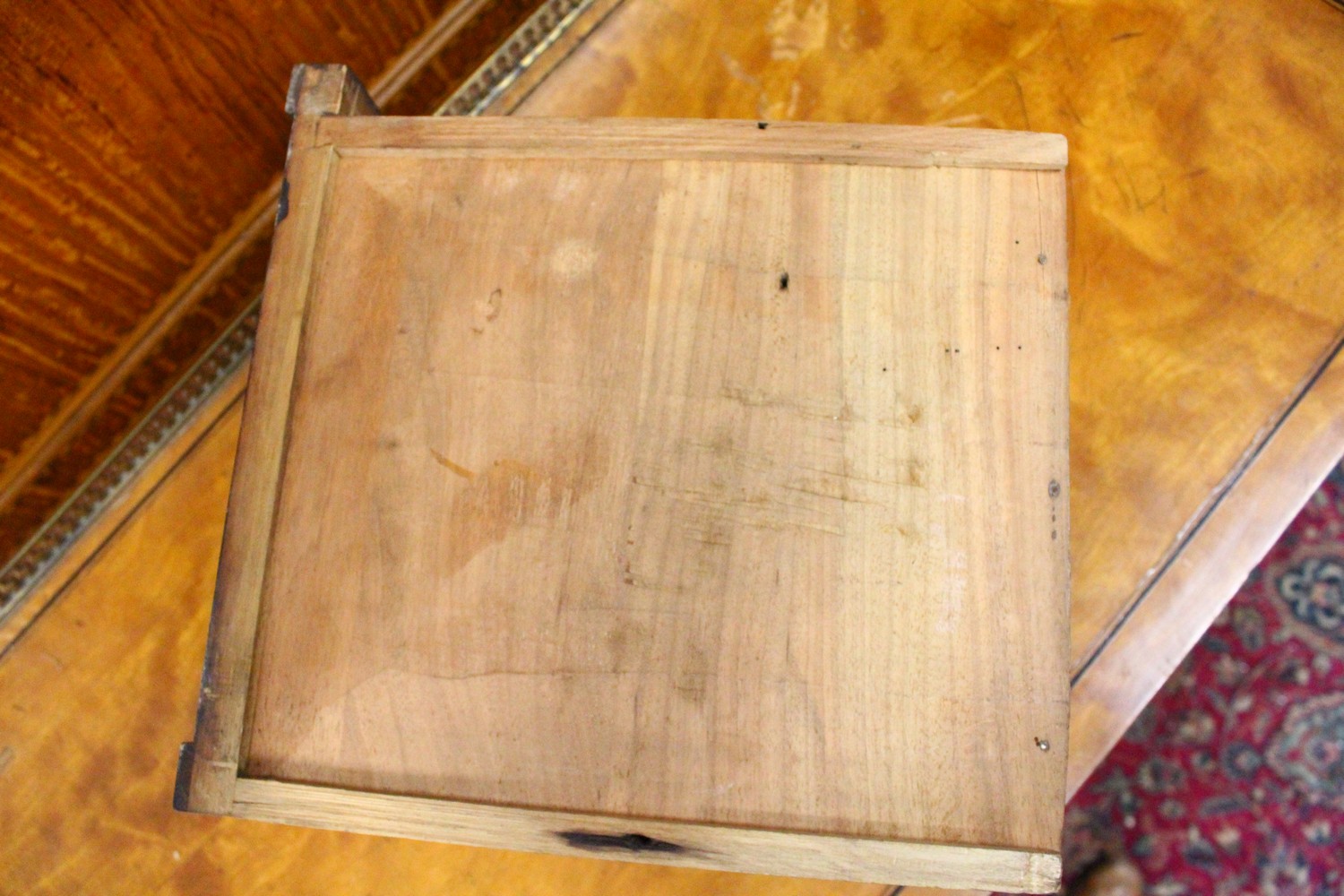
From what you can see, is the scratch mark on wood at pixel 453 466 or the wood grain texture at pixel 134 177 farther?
the wood grain texture at pixel 134 177

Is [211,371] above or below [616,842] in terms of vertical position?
below

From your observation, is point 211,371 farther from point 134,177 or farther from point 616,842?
point 616,842

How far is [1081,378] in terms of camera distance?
1.01m

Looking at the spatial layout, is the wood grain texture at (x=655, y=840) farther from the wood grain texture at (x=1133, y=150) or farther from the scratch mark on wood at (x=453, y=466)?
the wood grain texture at (x=1133, y=150)

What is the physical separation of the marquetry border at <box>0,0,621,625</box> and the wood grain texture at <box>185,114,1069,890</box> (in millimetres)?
422

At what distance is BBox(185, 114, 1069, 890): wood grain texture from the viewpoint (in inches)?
24.9

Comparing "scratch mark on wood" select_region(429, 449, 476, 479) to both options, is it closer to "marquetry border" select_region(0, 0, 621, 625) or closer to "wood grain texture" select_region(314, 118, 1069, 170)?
"wood grain texture" select_region(314, 118, 1069, 170)

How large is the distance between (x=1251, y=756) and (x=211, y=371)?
1.69 m

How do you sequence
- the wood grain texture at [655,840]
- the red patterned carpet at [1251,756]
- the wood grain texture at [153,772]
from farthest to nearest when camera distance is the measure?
the red patterned carpet at [1251,756], the wood grain texture at [153,772], the wood grain texture at [655,840]

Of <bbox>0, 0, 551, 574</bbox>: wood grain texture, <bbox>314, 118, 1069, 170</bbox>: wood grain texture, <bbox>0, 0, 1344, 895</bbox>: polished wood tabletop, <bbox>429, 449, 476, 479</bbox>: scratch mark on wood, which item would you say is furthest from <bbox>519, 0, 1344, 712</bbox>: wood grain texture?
<bbox>429, 449, 476, 479</bbox>: scratch mark on wood

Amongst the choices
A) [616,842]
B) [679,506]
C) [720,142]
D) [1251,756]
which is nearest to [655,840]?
[616,842]

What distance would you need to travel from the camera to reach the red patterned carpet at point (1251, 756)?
1.27 metres

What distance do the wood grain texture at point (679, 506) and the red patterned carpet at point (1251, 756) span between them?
33.8 inches

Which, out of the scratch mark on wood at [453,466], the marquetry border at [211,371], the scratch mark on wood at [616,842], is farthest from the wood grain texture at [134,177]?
the scratch mark on wood at [616,842]
